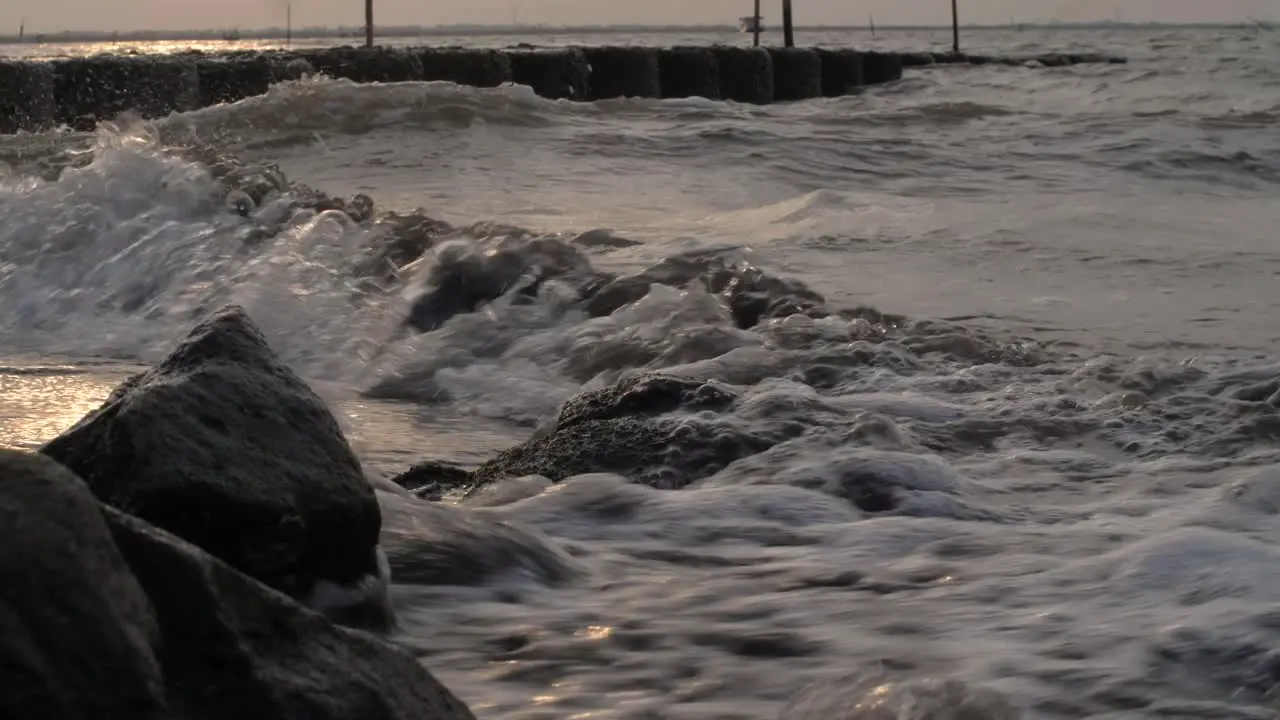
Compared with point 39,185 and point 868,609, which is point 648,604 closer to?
point 868,609

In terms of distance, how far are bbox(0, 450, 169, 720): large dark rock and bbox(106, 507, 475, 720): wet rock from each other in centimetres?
4

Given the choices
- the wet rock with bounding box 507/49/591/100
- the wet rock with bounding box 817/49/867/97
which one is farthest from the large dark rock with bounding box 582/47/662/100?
the wet rock with bounding box 817/49/867/97

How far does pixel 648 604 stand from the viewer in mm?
2756

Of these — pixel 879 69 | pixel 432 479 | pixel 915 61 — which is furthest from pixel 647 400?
pixel 915 61

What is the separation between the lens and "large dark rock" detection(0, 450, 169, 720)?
4.42 feet

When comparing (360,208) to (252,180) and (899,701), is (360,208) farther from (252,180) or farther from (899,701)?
(899,701)

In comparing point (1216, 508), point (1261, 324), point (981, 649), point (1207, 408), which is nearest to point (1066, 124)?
point (1261, 324)

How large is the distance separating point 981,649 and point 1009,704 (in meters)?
0.22

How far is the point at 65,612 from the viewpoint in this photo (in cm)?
138

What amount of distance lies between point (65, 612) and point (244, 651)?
0.22m

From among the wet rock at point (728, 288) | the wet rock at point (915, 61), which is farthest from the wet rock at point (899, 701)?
the wet rock at point (915, 61)

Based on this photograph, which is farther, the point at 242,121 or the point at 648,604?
the point at 242,121

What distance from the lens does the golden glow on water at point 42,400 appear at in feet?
13.4

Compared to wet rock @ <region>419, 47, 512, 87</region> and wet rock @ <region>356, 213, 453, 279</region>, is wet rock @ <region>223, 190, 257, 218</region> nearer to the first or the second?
wet rock @ <region>356, 213, 453, 279</region>
